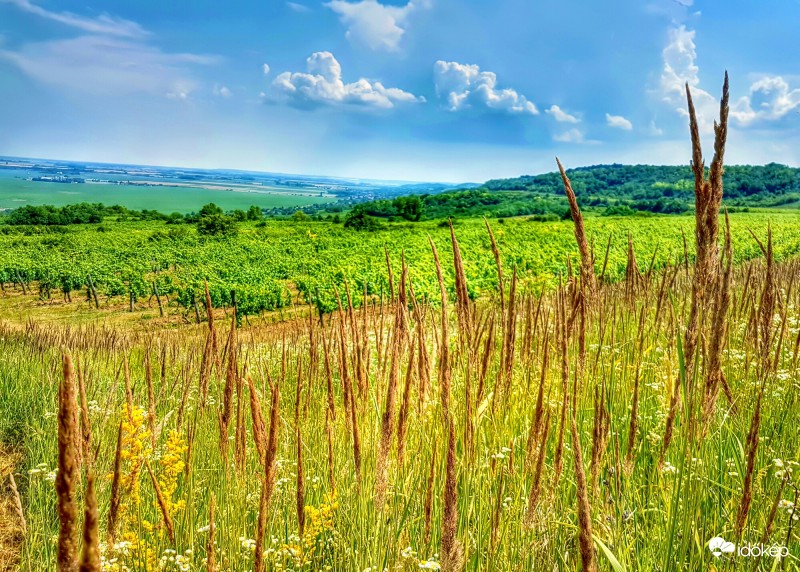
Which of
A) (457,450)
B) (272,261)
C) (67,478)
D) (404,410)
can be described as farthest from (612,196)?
(67,478)

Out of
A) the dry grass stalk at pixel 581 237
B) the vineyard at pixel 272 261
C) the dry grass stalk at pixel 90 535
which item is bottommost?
the vineyard at pixel 272 261

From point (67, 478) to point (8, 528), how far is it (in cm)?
393

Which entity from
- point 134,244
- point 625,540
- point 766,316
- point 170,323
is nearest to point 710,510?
point 625,540

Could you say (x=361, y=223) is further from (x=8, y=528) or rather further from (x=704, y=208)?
(x=704, y=208)

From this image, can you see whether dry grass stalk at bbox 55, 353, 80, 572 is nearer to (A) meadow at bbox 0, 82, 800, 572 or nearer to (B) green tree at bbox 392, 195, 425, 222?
(A) meadow at bbox 0, 82, 800, 572

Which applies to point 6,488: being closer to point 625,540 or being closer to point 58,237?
point 625,540

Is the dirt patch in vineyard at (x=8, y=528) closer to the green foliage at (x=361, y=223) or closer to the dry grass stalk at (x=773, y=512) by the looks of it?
the dry grass stalk at (x=773, y=512)

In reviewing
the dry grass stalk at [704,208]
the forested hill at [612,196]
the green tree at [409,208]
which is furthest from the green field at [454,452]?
the green tree at [409,208]

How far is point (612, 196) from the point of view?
11381 centimetres

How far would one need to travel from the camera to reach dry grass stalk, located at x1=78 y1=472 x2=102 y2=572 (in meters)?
0.57

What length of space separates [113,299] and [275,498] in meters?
29.8

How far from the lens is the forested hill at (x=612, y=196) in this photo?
237 ft

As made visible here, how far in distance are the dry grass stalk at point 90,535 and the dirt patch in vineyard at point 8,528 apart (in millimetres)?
2778

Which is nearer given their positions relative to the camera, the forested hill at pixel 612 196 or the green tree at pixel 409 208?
the green tree at pixel 409 208
